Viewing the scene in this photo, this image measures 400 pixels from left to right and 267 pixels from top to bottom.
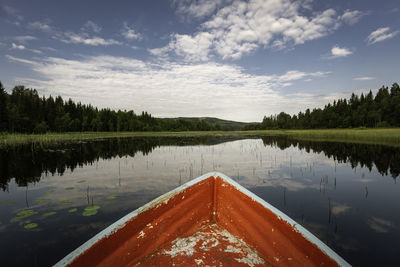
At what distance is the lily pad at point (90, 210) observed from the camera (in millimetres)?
5711

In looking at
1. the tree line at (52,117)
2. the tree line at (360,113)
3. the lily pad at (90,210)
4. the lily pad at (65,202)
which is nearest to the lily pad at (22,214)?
the lily pad at (65,202)

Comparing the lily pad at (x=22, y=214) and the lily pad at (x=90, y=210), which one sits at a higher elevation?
the lily pad at (x=22, y=214)

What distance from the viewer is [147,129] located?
109312 mm

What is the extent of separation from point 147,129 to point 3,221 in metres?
107

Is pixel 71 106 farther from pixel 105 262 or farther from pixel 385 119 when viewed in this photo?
pixel 385 119

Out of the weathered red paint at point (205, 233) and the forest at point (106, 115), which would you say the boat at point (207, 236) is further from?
the forest at point (106, 115)

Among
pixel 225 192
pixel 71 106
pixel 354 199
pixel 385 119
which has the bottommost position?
pixel 354 199

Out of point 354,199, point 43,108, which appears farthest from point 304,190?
point 43,108

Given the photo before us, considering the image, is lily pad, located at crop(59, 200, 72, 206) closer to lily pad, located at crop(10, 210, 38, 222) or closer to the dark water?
the dark water

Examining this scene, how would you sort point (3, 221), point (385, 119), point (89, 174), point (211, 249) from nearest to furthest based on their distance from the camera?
point (211, 249) → point (3, 221) → point (89, 174) → point (385, 119)

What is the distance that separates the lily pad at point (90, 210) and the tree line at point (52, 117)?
67614mm

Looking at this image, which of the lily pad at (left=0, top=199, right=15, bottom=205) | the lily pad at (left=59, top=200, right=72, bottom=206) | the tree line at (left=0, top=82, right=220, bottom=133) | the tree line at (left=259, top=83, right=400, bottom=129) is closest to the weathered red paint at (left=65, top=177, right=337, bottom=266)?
the lily pad at (left=59, top=200, right=72, bottom=206)

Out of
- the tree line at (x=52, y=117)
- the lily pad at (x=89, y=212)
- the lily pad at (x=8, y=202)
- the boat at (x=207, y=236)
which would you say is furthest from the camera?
the tree line at (x=52, y=117)

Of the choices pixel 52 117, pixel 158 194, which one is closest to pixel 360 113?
Result: pixel 158 194
